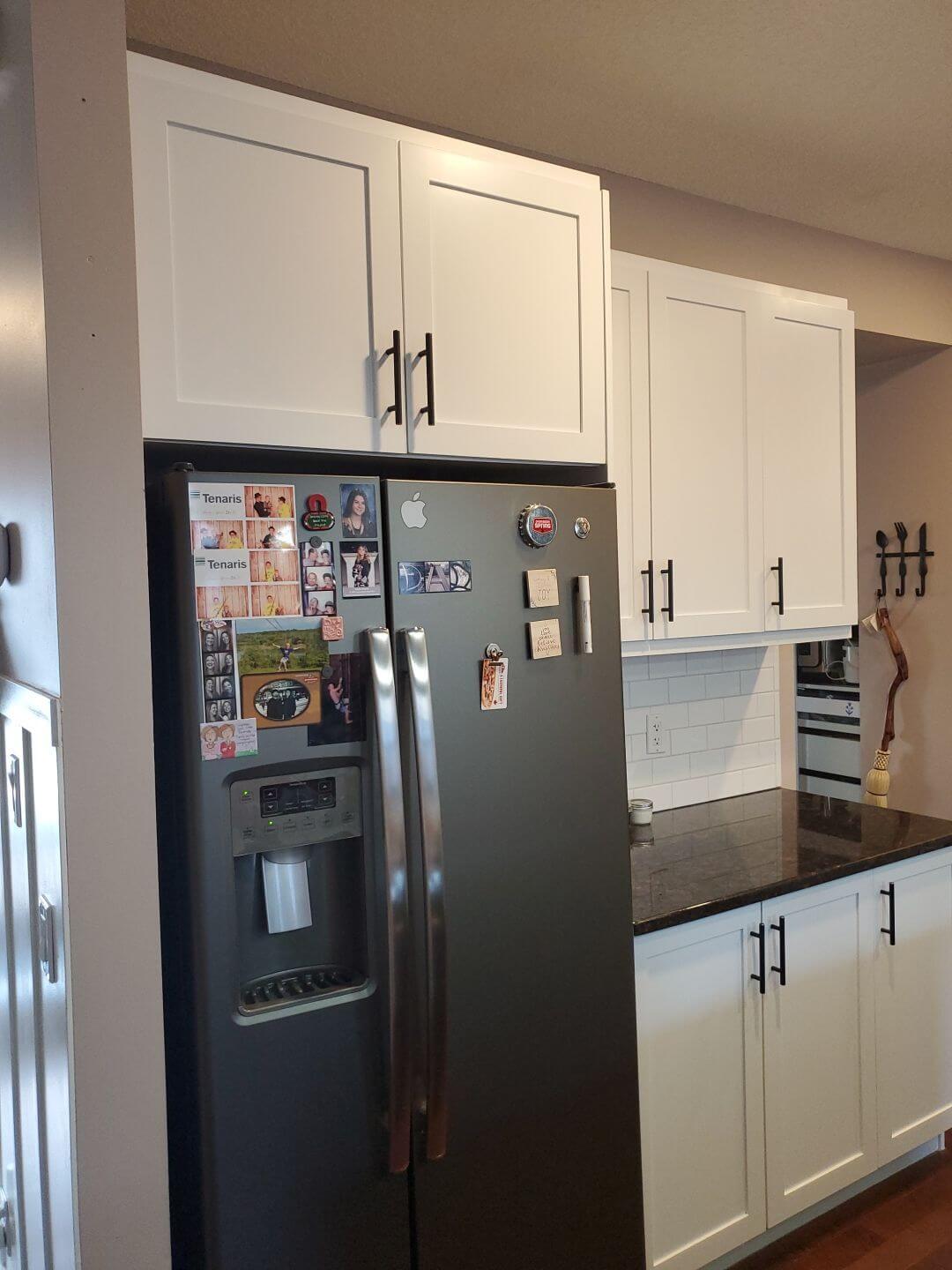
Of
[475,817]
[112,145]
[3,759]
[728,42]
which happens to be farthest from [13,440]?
[728,42]

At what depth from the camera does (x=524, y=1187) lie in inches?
65.8

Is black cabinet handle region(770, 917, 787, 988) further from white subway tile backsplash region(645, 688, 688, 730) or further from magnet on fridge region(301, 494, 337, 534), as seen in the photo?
magnet on fridge region(301, 494, 337, 534)

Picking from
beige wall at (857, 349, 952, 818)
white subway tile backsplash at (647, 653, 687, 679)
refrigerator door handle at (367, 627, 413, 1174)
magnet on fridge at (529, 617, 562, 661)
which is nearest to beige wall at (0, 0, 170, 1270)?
refrigerator door handle at (367, 627, 413, 1174)

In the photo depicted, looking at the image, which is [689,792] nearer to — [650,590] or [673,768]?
[673,768]

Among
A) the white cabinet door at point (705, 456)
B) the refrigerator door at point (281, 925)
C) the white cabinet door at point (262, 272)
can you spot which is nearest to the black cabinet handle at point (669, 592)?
the white cabinet door at point (705, 456)

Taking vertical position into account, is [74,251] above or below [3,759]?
above

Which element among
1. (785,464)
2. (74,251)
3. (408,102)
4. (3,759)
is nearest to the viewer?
(74,251)

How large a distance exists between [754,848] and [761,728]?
684 millimetres

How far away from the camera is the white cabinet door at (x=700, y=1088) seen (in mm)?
2006

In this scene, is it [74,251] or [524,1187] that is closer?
[74,251]

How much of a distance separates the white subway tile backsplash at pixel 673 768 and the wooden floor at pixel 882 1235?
47.3 inches

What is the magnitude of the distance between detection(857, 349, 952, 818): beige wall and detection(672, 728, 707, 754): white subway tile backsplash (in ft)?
4.26

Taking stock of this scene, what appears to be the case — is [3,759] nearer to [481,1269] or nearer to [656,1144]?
[481,1269]

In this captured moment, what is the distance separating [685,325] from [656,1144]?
194cm
